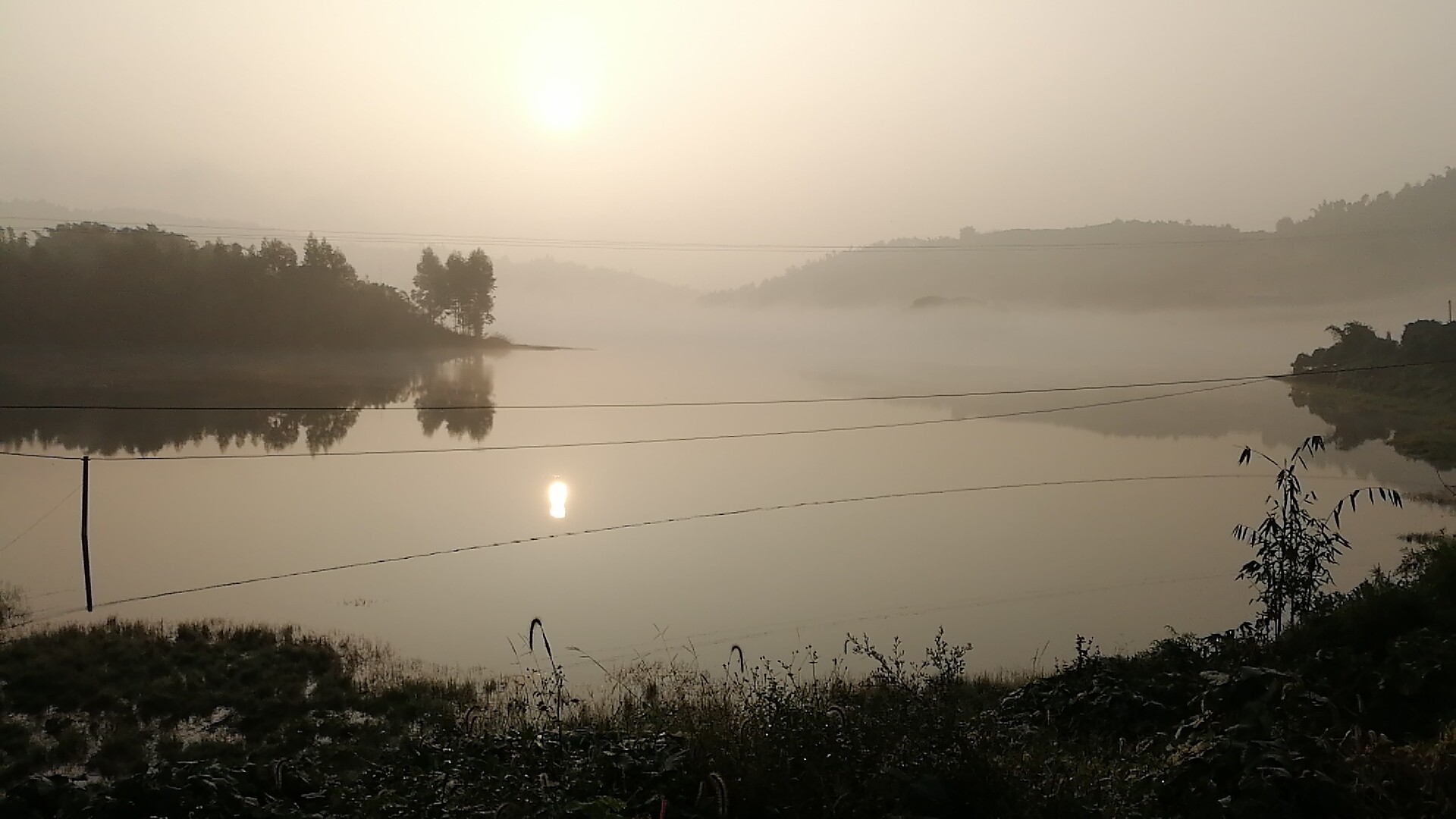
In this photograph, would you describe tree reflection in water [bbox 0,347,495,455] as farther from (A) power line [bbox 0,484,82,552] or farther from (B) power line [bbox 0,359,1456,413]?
(A) power line [bbox 0,484,82,552]

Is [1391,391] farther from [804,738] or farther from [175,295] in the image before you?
[175,295]

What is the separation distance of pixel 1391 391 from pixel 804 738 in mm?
58654

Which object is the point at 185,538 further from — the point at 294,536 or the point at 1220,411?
the point at 1220,411

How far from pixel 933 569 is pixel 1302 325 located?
464 ft

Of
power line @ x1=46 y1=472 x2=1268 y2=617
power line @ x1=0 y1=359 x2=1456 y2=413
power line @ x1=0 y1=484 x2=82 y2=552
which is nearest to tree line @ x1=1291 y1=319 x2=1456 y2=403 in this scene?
power line @ x1=0 y1=359 x2=1456 y2=413

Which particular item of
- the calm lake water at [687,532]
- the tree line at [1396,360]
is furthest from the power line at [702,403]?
the calm lake water at [687,532]

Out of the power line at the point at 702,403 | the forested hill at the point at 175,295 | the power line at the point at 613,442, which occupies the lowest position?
the power line at the point at 613,442

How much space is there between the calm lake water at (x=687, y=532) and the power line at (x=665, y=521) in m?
0.27

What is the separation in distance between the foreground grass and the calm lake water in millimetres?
4064

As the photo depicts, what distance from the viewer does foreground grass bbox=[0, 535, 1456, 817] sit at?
14.1 feet

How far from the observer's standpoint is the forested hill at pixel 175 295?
50469mm

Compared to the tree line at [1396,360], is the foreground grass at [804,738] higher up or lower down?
lower down

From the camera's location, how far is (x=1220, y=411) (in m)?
56.5

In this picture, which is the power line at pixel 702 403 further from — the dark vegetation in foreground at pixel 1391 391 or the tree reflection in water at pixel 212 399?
the dark vegetation in foreground at pixel 1391 391
